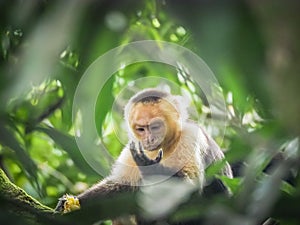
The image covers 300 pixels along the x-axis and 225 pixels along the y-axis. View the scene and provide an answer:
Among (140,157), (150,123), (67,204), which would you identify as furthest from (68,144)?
(150,123)

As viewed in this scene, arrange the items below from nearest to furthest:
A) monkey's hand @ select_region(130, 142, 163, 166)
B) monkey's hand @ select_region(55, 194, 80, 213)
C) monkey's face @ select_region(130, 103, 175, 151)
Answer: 1. monkey's hand @ select_region(130, 142, 163, 166)
2. monkey's hand @ select_region(55, 194, 80, 213)
3. monkey's face @ select_region(130, 103, 175, 151)

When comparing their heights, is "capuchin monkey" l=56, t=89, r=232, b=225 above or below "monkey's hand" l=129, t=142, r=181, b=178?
below

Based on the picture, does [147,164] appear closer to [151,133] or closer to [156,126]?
[151,133]

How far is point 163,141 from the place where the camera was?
1.40m

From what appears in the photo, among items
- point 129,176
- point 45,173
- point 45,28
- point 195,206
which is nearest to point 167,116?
point 129,176

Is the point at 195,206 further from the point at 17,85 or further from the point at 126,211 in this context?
the point at 17,85

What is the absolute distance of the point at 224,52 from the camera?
12.7 inches

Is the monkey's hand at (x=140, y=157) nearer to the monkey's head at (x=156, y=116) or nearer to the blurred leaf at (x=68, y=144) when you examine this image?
the blurred leaf at (x=68, y=144)

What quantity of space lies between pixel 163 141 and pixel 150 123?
94 millimetres

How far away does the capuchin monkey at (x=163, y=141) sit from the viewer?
1410mm

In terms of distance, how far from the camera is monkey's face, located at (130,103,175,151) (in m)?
1.39

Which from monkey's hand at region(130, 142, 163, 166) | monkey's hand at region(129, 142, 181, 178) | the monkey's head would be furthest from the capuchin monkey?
monkey's hand at region(130, 142, 163, 166)

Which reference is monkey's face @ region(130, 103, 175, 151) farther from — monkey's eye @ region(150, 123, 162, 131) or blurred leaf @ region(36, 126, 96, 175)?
blurred leaf @ region(36, 126, 96, 175)

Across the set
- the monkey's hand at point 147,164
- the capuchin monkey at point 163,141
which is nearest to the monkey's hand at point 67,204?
the capuchin monkey at point 163,141
